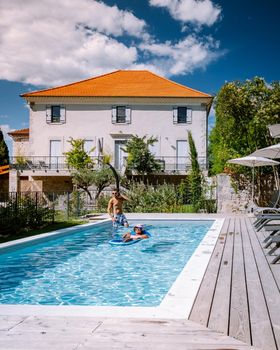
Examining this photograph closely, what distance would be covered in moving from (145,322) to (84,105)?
2790 centimetres

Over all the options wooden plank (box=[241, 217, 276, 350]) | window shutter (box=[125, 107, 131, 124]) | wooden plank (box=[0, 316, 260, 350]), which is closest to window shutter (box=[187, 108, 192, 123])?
window shutter (box=[125, 107, 131, 124])

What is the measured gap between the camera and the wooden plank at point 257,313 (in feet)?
9.21

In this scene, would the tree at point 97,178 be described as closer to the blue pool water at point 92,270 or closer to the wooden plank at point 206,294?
the blue pool water at point 92,270

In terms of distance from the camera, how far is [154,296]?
5.45 m

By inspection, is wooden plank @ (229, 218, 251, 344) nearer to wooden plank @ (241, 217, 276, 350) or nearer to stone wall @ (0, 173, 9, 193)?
wooden plank @ (241, 217, 276, 350)

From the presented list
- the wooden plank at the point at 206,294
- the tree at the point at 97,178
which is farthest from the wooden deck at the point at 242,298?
the tree at the point at 97,178

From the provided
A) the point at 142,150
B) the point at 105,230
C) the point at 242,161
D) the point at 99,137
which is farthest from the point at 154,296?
the point at 99,137

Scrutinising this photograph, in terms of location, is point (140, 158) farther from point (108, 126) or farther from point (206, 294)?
point (206, 294)

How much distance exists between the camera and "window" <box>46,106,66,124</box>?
2998 cm

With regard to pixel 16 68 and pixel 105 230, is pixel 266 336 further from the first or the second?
pixel 16 68

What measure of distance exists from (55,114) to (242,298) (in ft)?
92.1

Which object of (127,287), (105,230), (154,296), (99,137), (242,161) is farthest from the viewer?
(99,137)

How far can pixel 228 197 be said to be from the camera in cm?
1752

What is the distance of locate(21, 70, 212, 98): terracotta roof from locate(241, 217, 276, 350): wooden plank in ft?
84.1
